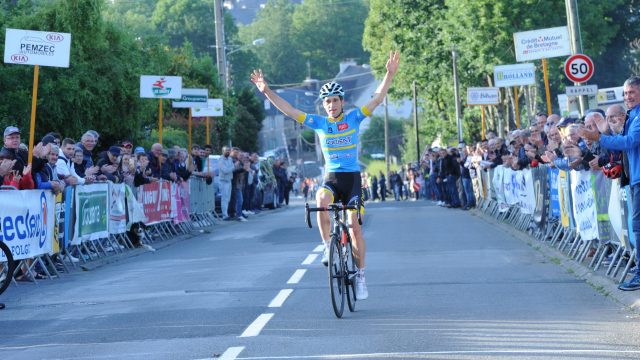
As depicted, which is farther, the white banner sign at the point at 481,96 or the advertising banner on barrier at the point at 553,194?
the white banner sign at the point at 481,96

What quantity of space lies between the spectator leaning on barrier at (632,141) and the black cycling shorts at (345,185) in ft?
6.92

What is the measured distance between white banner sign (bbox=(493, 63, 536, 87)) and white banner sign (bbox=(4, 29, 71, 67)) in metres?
16.0

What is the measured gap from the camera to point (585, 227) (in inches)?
595

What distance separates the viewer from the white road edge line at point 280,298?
12.1 metres

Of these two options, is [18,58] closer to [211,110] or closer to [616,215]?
[616,215]

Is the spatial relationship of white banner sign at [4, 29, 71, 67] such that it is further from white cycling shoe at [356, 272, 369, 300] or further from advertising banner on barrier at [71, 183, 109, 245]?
white cycling shoe at [356, 272, 369, 300]

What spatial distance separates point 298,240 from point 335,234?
1111 centimetres

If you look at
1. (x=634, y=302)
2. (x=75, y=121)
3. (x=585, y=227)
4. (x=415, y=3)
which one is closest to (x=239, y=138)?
(x=415, y=3)

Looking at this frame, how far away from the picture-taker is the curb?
448 inches

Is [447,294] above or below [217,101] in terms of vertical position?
below

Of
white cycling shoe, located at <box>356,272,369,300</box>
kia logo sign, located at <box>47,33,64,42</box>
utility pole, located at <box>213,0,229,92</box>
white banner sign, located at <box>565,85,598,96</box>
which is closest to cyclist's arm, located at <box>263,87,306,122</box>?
white cycling shoe, located at <box>356,272,369,300</box>

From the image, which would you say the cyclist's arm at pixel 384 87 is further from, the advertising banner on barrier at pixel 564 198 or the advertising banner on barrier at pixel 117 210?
the advertising banner on barrier at pixel 117 210

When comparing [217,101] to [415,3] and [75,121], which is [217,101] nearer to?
[75,121]

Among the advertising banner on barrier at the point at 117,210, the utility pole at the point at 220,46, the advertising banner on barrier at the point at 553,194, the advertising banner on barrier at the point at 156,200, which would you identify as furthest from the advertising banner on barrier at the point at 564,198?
the utility pole at the point at 220,46
